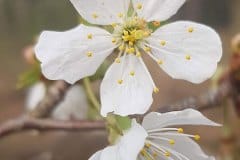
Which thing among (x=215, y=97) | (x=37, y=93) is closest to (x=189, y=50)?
(x=215, y=97)

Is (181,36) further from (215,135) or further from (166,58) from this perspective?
(215,135)

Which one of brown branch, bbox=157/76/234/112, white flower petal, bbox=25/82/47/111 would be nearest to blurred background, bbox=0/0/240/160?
white flower petal, bbox=25/82/47/111

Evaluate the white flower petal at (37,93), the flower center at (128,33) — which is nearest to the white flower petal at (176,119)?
the flower center at (128,33)

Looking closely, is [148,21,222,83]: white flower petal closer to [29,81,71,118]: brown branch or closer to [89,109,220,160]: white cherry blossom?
[89,109,220,160]: white cherry blossom

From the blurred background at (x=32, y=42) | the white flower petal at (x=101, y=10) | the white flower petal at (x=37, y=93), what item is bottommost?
the white flower petal at (x=101, y=10)

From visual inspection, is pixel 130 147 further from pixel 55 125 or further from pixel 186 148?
Result: pixel 55 125

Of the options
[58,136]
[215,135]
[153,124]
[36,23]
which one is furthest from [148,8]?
[36,23]

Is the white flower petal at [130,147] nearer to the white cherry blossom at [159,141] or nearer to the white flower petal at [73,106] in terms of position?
the white cherry blossom at [159,141]

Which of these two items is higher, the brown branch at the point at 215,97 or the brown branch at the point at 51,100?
the brown branch at the point at 51,100

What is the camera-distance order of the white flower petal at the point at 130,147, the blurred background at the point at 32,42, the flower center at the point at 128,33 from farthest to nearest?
the blurred background at the point at 32,42
the flower center at the point at 128,33
the white flower petal at the point at 130,147
